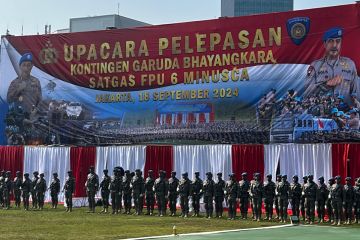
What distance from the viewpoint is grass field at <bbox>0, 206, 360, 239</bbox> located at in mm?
13055

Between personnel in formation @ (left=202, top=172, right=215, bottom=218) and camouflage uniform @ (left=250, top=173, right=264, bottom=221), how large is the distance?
1.15 meters

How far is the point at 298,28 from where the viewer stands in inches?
764

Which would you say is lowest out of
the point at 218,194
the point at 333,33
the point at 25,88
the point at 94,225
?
the point at 94,225

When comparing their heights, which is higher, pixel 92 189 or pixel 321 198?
pixel 92 189

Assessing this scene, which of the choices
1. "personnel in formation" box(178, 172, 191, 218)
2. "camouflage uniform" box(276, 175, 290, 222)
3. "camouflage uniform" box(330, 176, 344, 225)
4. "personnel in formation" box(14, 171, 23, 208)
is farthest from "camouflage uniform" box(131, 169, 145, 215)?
"camouflage uniform" box(330, 176, 344, 225)

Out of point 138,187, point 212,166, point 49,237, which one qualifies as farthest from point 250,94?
point 49,237

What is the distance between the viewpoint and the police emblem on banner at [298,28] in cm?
1930

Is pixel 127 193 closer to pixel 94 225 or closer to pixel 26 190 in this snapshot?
pixel 26 190

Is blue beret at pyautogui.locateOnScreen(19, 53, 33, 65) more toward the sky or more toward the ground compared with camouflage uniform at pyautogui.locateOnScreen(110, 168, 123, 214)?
more toward the sky

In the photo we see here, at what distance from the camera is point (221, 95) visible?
20.7 m

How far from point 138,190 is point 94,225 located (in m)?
3.84

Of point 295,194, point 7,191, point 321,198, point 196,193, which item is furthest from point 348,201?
point 7,191

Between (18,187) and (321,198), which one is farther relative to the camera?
(18,187)

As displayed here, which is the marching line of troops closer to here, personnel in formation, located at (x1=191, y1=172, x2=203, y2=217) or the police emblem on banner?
personnel in formation, located at (x1=191, y1=172, x2=203, y2=217)
